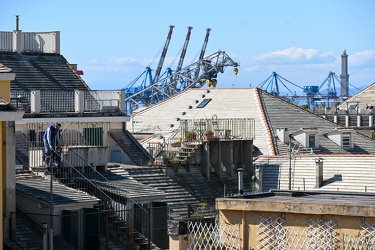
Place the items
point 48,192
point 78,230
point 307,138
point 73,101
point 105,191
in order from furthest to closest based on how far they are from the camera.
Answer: point 307,138, point 73,101, point 105,191, point 48,192, point 78,230

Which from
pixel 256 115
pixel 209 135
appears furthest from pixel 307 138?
→ pixel 209 135

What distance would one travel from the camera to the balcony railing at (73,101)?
146ft

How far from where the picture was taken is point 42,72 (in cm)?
4988

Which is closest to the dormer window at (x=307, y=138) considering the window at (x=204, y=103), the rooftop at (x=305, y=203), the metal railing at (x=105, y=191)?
the window at (x=204, y=103)

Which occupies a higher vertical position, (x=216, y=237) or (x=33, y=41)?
(x=33, y=41)

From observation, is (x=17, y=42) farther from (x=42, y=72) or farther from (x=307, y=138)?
(x=307, y=138)

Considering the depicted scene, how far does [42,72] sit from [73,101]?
4187mm

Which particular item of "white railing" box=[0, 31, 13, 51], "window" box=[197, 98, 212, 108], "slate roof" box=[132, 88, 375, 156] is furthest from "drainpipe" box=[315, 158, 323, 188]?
"window" box=[197, 98, 212, 108]

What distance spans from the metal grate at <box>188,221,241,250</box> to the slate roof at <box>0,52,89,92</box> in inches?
805

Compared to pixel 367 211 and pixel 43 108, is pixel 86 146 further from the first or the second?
pixel 367 211

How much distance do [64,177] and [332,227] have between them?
14475 mm

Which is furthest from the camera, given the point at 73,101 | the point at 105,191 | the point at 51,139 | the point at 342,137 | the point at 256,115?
the point at 256,115

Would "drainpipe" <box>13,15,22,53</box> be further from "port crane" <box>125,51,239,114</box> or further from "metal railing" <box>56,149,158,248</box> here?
"port crane" <box>125,51,239,114</box>

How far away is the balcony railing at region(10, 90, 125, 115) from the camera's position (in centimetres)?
4459
